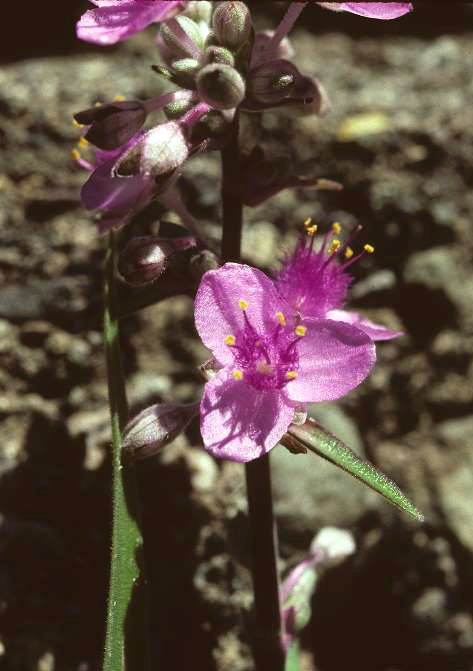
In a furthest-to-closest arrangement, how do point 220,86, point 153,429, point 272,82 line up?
point 153,429, point 272,82, point 220,86

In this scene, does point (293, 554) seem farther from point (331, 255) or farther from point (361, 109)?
point (361, 109)

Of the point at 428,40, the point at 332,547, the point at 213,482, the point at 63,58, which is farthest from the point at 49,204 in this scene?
the point at 428,40

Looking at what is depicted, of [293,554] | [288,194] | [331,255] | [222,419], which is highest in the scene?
[331,255]

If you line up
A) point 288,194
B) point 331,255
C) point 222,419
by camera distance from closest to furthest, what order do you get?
point 222,419 < point 331,255 < point 288,194

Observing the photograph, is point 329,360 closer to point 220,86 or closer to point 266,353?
point 266,353

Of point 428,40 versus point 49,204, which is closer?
point 49,204

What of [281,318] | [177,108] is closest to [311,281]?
[281,318]

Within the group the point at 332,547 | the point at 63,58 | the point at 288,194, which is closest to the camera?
the point at 332,547

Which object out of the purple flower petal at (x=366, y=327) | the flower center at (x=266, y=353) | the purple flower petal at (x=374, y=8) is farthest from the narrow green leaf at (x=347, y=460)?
the purple flower petal at (x=374, y=8)
